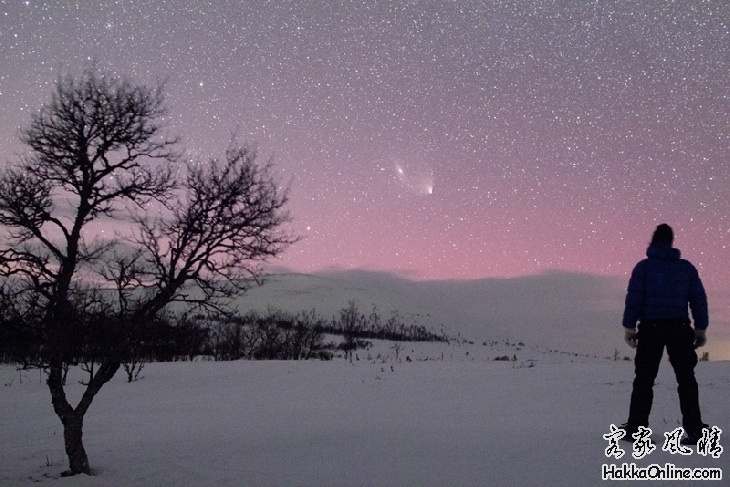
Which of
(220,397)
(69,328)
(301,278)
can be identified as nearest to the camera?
(69,328)

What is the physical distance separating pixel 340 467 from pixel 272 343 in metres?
20.6

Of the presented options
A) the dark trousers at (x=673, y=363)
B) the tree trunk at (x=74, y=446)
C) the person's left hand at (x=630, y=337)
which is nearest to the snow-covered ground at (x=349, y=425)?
the tree trunk at (x=74, y=446)

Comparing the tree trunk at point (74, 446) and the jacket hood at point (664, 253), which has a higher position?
the jacket hood at point (664, 253)

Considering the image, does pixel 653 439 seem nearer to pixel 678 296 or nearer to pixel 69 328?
pixel 678 296

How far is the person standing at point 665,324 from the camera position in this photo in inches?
211

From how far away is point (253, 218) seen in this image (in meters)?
7.57

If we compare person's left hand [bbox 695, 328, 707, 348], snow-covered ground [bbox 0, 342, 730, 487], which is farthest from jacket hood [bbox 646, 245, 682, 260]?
snow-covered ground [bbox 0, 342, 730, 487]

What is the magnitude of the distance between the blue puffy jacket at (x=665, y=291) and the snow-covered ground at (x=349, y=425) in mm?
1277

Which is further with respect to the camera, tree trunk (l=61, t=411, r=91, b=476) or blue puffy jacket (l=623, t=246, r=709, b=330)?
tree trunk (l=61, t=411, r=91, b=476)

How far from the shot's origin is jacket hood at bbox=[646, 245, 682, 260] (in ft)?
18.3

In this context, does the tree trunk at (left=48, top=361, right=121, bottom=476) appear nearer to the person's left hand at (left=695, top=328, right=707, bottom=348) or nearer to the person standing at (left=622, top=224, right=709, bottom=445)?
the person standing at (left=622, top=224, right=709, bottom=445)

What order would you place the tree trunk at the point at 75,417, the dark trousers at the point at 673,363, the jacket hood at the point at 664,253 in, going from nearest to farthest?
1. the dark trousers at the point at 673,363
2. the jacket hood at the point at 664,253
3. the tree trunk at the point at 75,417

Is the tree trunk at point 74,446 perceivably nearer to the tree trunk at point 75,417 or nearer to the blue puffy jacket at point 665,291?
the tree trunk at point 75,417

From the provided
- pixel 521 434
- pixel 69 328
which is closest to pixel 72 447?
pixel 69 328
